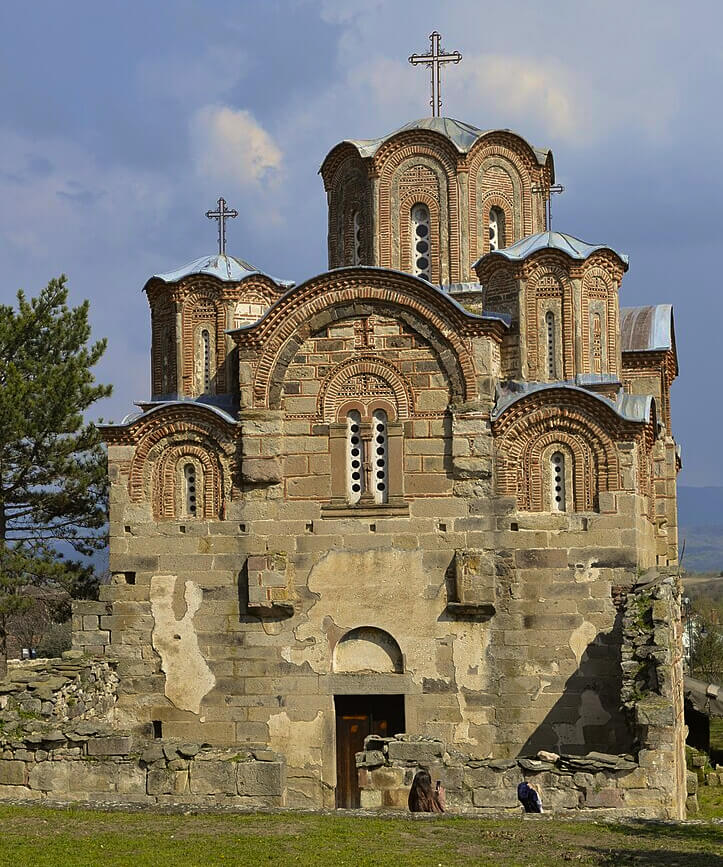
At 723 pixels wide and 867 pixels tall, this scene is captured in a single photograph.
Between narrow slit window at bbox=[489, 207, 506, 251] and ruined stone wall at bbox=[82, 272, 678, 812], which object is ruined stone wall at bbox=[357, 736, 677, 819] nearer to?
ruined stone wall at bbox=[82, 272, 678, 812]

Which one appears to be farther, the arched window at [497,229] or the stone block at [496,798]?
the arched window at [497,229]

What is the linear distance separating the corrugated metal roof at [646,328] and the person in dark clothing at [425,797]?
33.2ft

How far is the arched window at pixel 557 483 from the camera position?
20.2 metres

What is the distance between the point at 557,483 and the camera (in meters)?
20.3

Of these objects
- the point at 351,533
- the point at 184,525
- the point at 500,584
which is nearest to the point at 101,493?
the point at 184,525

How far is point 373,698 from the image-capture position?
20234 millimetres

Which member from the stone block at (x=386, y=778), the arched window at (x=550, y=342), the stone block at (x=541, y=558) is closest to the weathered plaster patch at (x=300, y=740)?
the stone block at (x=386, y=778)

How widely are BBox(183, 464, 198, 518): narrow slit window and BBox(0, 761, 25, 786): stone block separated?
460cm

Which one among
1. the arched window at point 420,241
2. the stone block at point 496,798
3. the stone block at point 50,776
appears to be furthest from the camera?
the arched window at point 420,241

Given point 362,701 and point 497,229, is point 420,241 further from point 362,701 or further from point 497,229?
point 362,701

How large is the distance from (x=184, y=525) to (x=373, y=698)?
376 centimetres

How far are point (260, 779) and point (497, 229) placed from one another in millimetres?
11350

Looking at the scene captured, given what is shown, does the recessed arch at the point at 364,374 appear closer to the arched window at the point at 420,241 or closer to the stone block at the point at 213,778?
the arched window at the point at 420,241

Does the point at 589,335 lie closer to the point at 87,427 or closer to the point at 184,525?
the point at 184,525
